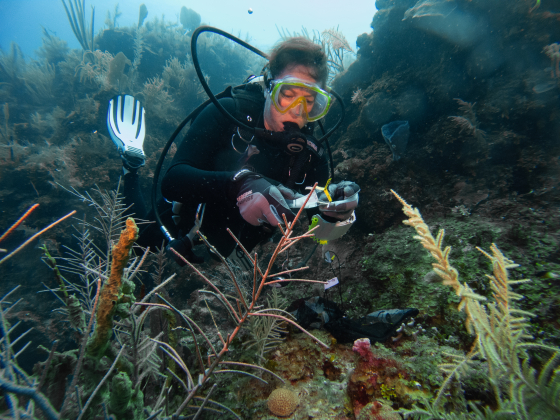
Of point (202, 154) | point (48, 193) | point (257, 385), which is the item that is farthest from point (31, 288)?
point (257, 385)

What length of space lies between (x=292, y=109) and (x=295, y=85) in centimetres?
30

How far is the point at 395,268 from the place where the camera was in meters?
2.72

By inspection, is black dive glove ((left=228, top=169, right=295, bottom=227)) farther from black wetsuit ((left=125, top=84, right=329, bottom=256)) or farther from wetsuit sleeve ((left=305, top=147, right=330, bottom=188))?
wetsuit sleeve ((left=305, top=147, right=330, bottom=188))

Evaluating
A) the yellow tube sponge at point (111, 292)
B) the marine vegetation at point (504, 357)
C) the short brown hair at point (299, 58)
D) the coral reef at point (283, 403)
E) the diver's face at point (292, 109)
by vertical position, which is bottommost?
the coral reef at point (283, 403)

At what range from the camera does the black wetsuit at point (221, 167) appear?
2.30m

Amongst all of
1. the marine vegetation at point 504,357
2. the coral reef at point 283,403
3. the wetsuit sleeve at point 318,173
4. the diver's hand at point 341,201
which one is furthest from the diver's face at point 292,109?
the coral reef at point 283,403

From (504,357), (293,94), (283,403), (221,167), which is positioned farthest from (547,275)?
(221,167)

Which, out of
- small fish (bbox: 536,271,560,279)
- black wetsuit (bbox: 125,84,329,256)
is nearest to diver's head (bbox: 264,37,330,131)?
black wetsuit (bbox: 125,84,329,256)

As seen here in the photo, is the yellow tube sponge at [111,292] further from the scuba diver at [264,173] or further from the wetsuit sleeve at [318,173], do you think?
the wetsuit sleeve at [318,173]

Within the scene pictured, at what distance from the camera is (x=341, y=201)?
201 cm

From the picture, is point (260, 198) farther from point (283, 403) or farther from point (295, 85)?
point (295, 85)

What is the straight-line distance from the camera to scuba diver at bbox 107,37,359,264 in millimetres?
2246

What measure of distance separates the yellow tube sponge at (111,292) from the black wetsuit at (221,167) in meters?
1.27

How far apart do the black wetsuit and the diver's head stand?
10.0 inches
